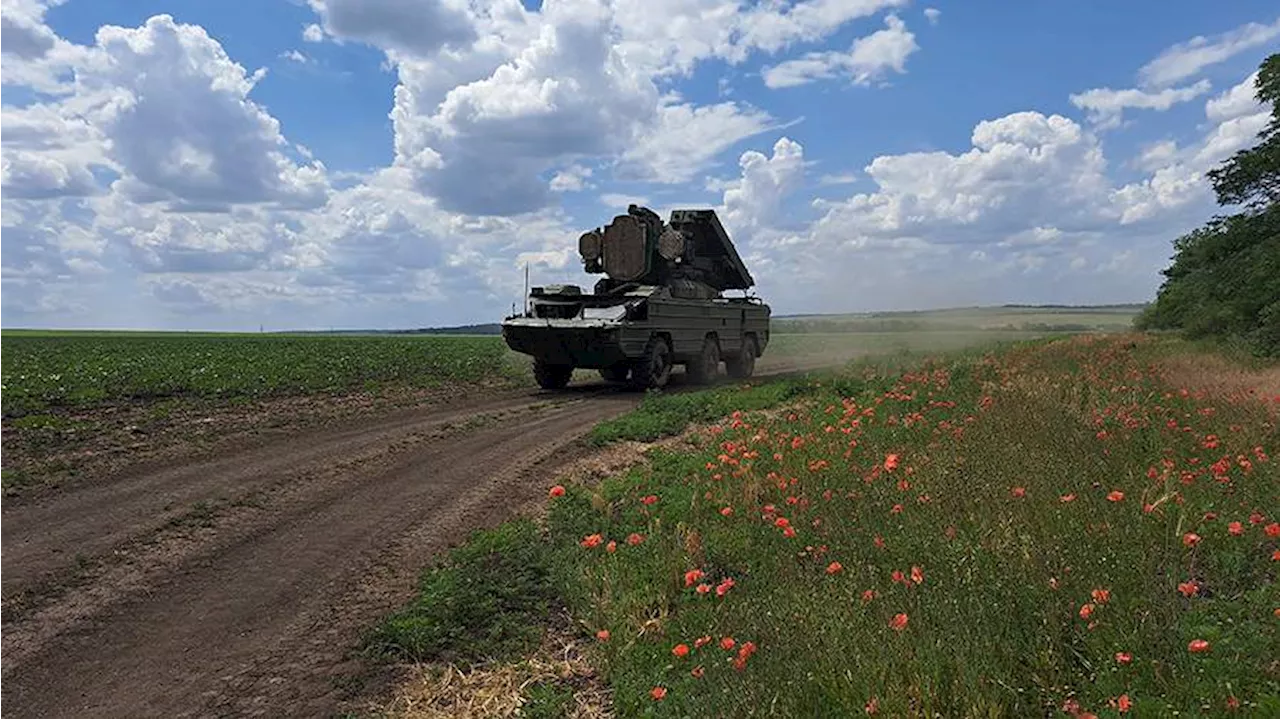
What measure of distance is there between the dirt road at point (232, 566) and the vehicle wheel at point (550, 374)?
815 cm

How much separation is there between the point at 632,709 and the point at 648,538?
2.24m

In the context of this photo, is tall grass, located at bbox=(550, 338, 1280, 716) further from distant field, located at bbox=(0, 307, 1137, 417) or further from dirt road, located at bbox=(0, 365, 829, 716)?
distant field, located at bbox=(0, 307, 1137, 417)

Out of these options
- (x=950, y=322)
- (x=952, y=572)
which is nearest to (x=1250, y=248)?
(x=950, y=322)

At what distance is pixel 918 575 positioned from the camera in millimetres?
4215

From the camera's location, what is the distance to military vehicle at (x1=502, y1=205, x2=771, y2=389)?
18344 mm

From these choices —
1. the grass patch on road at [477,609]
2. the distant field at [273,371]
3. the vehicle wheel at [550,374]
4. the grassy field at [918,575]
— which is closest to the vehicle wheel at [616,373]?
the vehicle wheel at [550,374]

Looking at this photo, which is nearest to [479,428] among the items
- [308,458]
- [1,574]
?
[308,458]

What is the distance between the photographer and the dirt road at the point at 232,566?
184 inches

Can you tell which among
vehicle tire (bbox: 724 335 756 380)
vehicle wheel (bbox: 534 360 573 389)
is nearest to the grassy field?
vehicle wheel (bbox: 534 360 573 389)

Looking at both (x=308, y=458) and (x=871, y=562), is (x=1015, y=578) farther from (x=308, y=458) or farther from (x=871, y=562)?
(x=308, y=458)

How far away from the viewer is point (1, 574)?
6410 mm

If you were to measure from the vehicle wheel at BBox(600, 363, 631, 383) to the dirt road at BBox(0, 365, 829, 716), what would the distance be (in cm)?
817

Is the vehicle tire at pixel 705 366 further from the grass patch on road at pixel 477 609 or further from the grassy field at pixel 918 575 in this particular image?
the grass patch on road at pixel 477 609

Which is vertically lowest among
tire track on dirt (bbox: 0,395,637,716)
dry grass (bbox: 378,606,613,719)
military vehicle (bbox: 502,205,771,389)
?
dry grass (bbox: 378,606,613,719)
